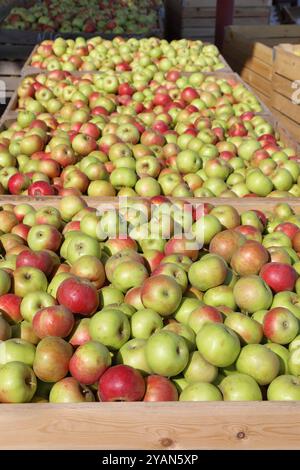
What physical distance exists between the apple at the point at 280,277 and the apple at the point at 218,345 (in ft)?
1.50

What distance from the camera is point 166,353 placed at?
176cm

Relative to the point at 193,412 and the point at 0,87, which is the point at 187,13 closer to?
the point at 0,87

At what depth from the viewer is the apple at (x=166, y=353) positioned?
1760mm

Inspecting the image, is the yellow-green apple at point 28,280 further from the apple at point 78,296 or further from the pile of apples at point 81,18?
the pile of apples at point 81,18

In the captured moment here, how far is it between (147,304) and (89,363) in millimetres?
408

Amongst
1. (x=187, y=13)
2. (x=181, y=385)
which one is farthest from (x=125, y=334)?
(x=187, y=13)

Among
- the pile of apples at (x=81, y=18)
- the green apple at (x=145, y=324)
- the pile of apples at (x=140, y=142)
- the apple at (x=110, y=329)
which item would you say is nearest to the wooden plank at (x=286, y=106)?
the pile of apples at (x=140, y=142)

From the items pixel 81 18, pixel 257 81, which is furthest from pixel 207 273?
pixel 81 18

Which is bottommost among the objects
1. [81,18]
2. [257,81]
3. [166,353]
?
[166,353]

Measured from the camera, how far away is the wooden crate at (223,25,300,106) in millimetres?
6402

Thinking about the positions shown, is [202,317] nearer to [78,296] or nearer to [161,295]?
[161,295]

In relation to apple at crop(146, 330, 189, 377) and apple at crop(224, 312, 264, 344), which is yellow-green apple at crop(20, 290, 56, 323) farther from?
apple at crop(224, 312, 264, 344)

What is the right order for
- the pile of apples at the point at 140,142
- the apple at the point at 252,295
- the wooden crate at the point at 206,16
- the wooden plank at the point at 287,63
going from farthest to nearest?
the wooden crate at the point at 206,16, the wooden plank at the point at 287,63, the pile of apples at the point at 140,142, the apple at the point at 252,295

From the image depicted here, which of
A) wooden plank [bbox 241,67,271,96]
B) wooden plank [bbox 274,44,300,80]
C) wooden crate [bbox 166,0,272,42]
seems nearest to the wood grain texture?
wooden plank [bbox 274,44,300,80]
